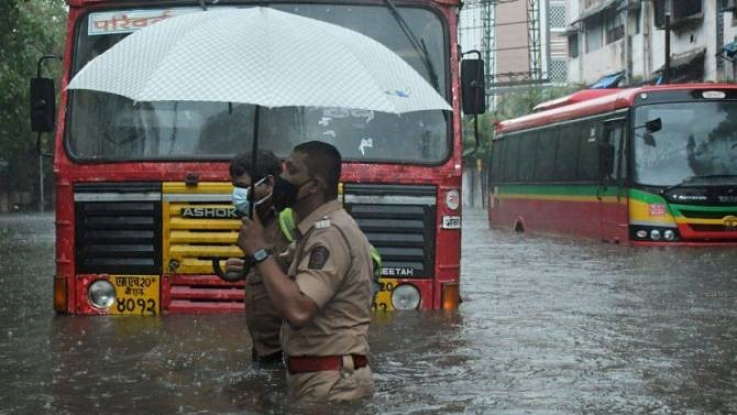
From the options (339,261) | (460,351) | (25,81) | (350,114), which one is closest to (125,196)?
(350,114)

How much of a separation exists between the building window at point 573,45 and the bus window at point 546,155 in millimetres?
29696

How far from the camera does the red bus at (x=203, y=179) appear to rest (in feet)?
35.9

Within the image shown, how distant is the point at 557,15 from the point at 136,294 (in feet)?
238

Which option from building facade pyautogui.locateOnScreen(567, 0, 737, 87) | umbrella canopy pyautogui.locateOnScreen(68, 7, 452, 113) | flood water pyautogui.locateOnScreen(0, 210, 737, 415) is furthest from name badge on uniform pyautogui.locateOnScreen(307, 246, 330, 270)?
building facade pyautogui.locateOnScreen(567, 0, 737, 87)

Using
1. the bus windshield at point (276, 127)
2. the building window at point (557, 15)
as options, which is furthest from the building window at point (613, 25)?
the bus windshield at point (276, 127)

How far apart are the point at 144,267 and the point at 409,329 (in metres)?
1.97

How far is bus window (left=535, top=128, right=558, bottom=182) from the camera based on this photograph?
29656 millimetres

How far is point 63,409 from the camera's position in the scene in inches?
303

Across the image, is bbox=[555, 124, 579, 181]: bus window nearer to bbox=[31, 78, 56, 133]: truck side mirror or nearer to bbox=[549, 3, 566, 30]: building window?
bbox=[31, 78, 56, 133]: truck side mirror

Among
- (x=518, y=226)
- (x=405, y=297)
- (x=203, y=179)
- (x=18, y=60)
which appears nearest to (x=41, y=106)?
(x=203, y=179)

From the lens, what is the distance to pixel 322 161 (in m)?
6.39

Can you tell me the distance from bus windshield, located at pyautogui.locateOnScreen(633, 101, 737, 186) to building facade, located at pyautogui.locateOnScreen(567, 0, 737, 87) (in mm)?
→ 12718

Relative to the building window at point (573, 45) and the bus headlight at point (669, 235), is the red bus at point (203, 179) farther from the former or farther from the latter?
the building window at point (573, 45)

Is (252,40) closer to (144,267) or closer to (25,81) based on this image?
(144,267)
